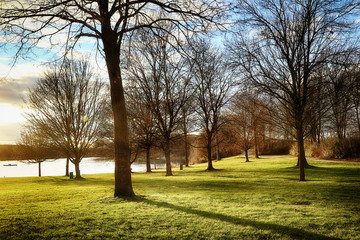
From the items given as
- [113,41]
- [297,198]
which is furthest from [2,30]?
[297,198]

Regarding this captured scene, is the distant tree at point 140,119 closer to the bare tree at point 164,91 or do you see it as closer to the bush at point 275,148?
the bare tree at point 164,91

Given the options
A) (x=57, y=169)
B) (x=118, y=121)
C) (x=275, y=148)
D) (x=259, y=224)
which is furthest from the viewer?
(x=57, y=169)

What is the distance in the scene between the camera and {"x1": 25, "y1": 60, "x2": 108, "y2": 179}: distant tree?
69.6ft

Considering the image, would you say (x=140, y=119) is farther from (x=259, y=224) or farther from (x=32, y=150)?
(x=259, y=224)

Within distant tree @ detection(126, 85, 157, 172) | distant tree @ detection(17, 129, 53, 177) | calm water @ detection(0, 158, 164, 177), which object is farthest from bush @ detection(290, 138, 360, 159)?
distant tree @ detection(17, 129, 53, 177)

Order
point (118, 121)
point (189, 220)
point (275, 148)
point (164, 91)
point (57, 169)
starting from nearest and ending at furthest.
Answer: point (189, 220), point (118, 121), point (164, 91), point (275, 148), point (57, 169)

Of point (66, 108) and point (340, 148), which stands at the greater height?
point (66, 108)

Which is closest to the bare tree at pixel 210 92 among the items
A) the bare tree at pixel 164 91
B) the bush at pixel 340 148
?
the bare tree at pixel 164 91

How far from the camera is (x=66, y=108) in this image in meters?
21.4

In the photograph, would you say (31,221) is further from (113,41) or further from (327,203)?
(327,203)

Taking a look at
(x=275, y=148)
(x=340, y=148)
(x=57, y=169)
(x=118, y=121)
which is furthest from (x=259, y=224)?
(x=57, y=169)

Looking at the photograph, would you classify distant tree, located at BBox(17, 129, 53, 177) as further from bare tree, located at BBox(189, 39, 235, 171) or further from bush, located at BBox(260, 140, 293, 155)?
bush, located at BBox(260, 140, 293, 155)

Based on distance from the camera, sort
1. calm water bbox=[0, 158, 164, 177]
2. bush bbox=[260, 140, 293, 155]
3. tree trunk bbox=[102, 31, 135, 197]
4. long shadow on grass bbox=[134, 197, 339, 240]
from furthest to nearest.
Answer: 1. bush bbox=[260, 140, 293, 155]
2. calm water bbox=[0, 158, 164, 177]
3. tree trunk bbox=[102, 31, 135, 197]
4. long shadow on grass bbox=[134, 197, 339, 240]

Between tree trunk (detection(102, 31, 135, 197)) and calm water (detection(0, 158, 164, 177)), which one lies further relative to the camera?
calm water (detection(0, 158, 164, 177))
